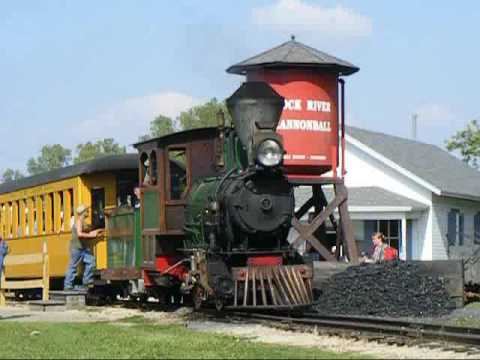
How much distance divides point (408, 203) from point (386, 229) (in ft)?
4.85

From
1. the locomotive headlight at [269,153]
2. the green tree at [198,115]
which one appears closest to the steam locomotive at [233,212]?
the locomotive headlight at [269,153]

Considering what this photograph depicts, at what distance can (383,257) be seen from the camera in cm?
2080

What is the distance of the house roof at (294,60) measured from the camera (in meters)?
21.7

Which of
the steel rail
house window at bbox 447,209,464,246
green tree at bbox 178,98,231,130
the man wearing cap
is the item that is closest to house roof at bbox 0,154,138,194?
the man wearing cap

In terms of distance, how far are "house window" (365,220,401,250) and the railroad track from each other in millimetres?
16506

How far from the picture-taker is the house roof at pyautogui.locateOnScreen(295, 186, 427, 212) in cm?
3100

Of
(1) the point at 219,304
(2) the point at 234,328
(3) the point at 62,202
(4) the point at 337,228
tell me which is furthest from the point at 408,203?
(2) the point at 234,328

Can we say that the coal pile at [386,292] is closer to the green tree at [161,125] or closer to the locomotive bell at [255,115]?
the locomotive bell at [255,115]

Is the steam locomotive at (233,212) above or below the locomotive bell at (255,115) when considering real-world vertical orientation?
below

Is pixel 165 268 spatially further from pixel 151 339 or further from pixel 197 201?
pixel 151 339

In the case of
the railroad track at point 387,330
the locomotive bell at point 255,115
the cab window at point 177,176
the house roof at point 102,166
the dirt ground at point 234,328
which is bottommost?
Result: the dirt ground at point 234,328

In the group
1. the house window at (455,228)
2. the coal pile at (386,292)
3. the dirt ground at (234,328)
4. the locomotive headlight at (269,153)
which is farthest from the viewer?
the house window at (455,228)

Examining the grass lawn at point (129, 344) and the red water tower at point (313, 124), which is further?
the red water tower at point (313, 124)

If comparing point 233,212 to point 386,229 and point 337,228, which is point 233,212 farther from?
point 386,229
